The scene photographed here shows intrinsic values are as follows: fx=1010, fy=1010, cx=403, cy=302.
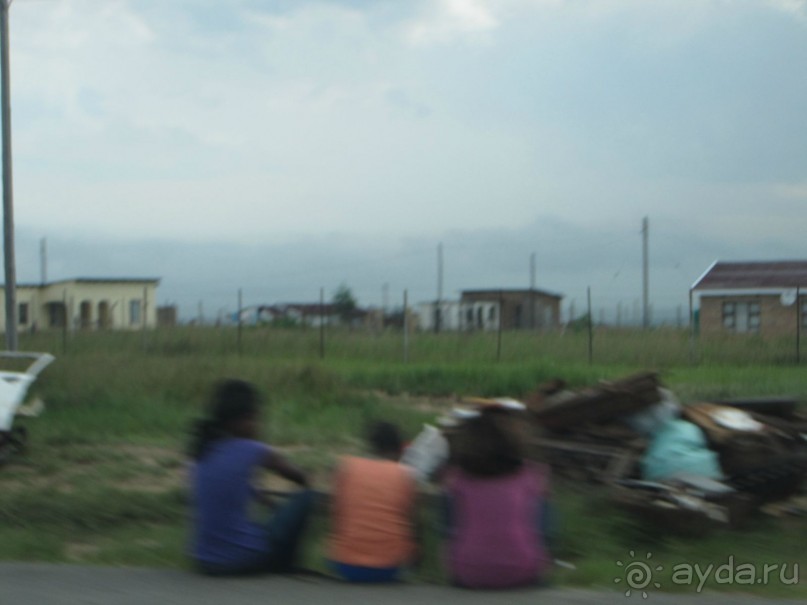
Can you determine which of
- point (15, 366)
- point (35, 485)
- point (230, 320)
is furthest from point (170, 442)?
point (230, 320)

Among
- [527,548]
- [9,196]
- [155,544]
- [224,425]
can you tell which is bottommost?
[155,544]

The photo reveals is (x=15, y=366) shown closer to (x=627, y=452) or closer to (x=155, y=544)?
(x=155, y=544)

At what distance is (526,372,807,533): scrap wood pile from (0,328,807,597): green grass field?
0.71 feet

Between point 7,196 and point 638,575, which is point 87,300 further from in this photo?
point 638,575

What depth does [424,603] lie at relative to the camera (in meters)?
5.77

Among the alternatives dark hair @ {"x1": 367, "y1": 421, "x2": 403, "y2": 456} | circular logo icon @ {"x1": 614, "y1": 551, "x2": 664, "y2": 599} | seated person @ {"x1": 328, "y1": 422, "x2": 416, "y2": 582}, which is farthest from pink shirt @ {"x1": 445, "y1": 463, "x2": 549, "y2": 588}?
circular logo icon @ {"x1": 614, "y1": 551, "x2": 664, "y2": 599}

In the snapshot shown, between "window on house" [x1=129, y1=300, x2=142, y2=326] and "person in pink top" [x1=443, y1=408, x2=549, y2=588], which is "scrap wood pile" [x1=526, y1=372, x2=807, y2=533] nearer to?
"person in pink top" [x1=443, y1=408, x2=549, y2=588]

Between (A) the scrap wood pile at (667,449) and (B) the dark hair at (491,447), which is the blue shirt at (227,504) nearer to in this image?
(B) the dark hair at (491,447)

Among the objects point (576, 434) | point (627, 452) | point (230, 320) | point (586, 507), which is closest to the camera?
point (586, 507)

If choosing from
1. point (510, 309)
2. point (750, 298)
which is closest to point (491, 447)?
point (750, 298)

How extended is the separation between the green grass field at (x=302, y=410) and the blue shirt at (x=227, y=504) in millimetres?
964

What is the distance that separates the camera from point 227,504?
6047 mm

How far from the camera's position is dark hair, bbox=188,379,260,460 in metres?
6.09

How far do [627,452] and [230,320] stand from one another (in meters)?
28.8
